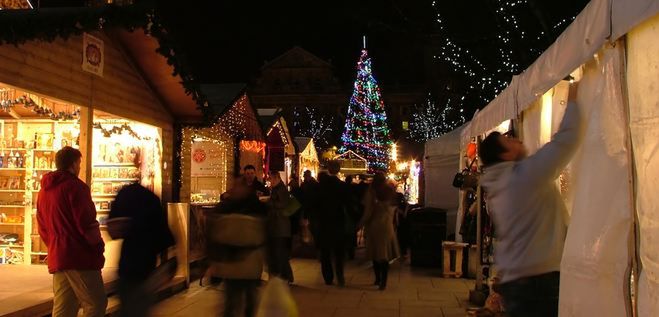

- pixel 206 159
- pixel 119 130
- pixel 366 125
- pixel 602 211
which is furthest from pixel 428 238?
pixel 366 125

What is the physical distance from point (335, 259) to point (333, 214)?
831mm

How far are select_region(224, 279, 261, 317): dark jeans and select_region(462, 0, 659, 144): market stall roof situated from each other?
10.5 ft

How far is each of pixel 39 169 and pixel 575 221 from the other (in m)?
9.69

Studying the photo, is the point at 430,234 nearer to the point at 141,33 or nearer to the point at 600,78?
the point at 141,33

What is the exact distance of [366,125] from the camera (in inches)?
1479

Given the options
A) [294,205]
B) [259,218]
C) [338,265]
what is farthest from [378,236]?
[259,218]

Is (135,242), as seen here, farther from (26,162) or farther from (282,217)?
(26,162)

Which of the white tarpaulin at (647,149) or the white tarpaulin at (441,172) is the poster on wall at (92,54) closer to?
the white tarpaulin at (647,149)

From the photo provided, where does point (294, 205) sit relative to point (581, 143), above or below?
below

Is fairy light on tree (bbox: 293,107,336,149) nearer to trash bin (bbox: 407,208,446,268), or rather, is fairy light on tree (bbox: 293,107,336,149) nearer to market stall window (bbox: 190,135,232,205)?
market stall window (bbox: 190,135,232,205)

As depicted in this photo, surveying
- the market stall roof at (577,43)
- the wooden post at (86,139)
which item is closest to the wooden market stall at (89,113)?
the wooden post at (86,139)

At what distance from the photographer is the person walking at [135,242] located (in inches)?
207

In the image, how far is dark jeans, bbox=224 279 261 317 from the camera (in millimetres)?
6289

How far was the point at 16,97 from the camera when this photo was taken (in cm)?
989
